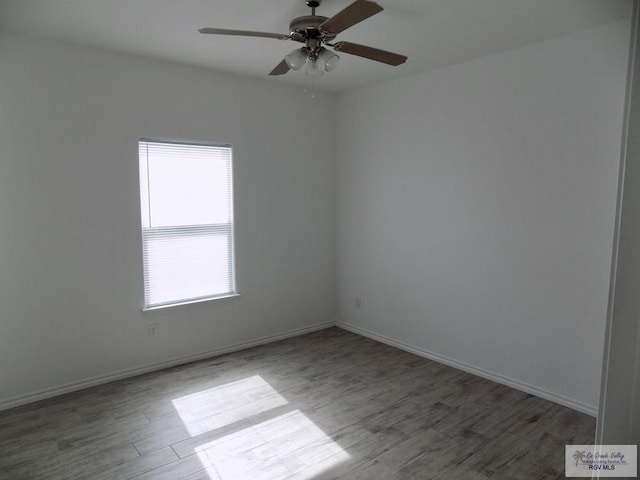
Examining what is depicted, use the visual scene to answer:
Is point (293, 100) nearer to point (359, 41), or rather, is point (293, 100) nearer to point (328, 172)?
point (328, 172)

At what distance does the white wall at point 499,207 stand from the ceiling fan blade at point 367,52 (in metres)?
1.26

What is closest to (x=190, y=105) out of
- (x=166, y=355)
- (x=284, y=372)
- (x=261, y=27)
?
(x=261, y=27)

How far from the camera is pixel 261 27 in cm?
282

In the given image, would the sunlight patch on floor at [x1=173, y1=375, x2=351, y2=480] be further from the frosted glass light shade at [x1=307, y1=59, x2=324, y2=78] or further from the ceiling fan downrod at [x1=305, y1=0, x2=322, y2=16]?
the ceiling fan downrod at [x1=305, y1=0, x2=322, y2=16]

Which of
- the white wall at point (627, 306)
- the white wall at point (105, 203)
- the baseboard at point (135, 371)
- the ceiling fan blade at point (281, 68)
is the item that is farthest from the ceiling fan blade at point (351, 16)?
the baseboard at point (135, 371)

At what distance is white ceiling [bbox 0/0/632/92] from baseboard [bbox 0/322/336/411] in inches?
102

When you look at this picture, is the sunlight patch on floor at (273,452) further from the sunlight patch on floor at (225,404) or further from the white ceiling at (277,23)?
the white ceiling at (277,23)

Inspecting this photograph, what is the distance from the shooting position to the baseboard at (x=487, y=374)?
120 inches

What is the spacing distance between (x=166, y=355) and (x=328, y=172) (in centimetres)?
252

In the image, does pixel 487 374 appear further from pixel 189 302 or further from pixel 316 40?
pixel 316 40

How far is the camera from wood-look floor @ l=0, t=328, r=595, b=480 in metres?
2.41

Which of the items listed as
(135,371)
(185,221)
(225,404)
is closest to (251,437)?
(225,404)

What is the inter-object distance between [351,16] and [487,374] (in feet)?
9.73

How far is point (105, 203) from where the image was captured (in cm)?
338
